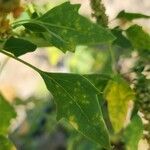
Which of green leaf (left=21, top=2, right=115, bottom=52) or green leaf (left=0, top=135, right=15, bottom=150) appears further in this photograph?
green leaf (left=0, top=135, right=15, bottom=150)

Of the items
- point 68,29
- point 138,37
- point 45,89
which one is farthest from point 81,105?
point 45,89

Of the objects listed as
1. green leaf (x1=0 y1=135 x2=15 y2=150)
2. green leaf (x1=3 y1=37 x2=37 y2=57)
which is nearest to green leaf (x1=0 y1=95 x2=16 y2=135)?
green leaf (x1=0 y1=135 x2=15 y2=150)

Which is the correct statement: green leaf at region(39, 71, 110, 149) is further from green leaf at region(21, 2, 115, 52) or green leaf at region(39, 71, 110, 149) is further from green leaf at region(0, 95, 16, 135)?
green leaf at region(0, 95, 16, 135)

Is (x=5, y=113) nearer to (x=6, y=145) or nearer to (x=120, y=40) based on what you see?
(x=6, y=145)

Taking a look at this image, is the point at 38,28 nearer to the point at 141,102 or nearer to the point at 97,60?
the point at 141,102

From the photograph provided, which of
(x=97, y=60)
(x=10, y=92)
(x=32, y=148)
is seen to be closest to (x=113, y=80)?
(x=97, y=60)
